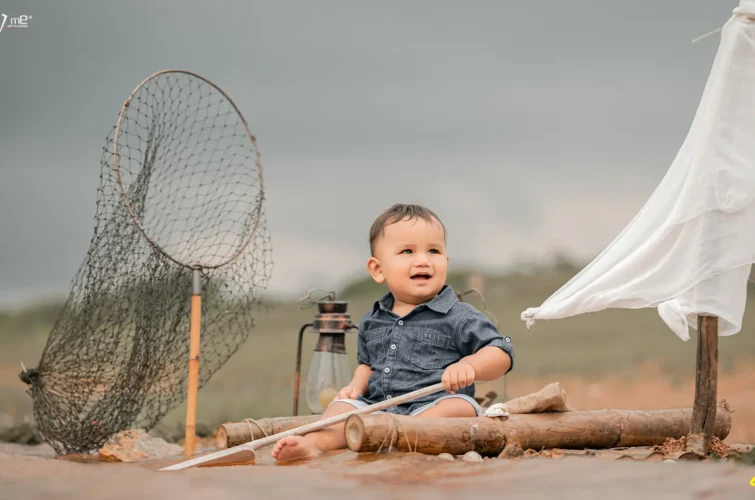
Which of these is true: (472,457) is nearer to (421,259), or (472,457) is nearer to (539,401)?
(539,401)

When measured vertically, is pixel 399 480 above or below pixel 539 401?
below

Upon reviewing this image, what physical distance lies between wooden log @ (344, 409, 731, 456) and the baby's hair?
1.15 metres

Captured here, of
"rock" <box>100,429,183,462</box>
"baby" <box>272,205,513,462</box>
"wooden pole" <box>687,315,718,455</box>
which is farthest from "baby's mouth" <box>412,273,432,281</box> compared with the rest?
"rock" <box>100,429,183,462</box>

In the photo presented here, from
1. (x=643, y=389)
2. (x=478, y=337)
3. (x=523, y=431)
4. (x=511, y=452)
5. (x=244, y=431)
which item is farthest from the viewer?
(x=643, y=389)

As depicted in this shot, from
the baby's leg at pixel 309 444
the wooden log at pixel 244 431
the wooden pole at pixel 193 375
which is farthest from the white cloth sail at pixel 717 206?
the wooden pole at pixel 193 375

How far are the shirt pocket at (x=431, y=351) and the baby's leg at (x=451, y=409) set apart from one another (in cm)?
25

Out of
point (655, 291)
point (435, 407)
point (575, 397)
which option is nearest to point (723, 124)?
point (655, 291)

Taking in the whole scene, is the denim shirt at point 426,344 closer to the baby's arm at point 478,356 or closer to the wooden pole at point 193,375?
the baby's arm at point 478,356

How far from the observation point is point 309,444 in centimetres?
416

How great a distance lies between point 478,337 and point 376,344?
2.14 ft

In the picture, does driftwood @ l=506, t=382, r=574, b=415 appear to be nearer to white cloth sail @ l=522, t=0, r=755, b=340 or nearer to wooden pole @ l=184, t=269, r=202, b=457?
white cloth sail @ l=522, t=0, r=755, b=340

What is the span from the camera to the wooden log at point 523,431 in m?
3.80

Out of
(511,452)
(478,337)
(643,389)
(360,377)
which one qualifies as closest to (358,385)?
(360,377)

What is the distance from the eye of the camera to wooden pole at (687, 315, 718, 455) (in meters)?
4.33
